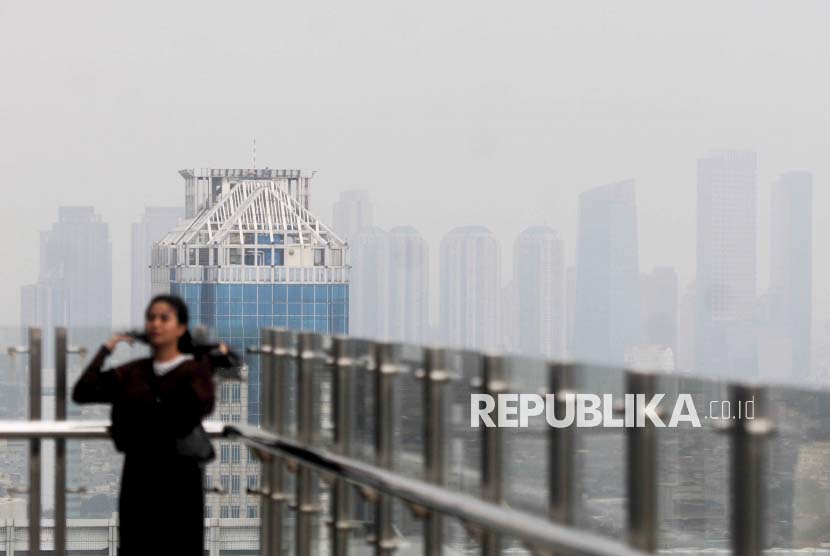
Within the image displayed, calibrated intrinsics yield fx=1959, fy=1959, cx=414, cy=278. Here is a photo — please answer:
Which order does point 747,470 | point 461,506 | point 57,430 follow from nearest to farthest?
1. point 747,470
2. point 461,506
3. point 57,430

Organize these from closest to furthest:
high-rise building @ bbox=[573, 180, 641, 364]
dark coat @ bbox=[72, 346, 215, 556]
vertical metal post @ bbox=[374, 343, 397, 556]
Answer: vertical metal post @ bbox=[374, 343, 397, 556], dark coat @ bbox=[72, 346, 215, 556], high-rise building @ bbox=[573, 180, 641, 364]

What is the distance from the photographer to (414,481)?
6281mm

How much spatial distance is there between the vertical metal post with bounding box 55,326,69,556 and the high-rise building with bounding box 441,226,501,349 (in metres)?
146

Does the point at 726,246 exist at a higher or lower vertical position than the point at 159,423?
higher

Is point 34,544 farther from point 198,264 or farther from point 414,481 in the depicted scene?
point 198,264

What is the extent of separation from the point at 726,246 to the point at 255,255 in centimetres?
3932

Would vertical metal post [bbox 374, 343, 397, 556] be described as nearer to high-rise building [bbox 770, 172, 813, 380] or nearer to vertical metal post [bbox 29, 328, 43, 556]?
vertical metal post [bbox 29, 328, 43, 556]

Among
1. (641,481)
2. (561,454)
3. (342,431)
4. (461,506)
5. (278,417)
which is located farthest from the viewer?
(278,417)

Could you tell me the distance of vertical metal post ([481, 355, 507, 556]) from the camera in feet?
18.1

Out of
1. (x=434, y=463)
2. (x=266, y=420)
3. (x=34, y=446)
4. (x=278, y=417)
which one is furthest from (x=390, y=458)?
(x=34, y=446)

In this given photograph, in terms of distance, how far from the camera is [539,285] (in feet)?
556

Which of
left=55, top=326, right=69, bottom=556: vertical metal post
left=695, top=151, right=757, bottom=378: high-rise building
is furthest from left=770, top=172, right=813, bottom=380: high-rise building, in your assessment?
left=55, top=326, right=69, bottom=556: vertical metal post

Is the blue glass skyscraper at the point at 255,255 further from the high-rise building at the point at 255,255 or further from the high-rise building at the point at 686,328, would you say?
the high-rise building at the point at 686,328

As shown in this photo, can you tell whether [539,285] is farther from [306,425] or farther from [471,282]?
[306,425]
